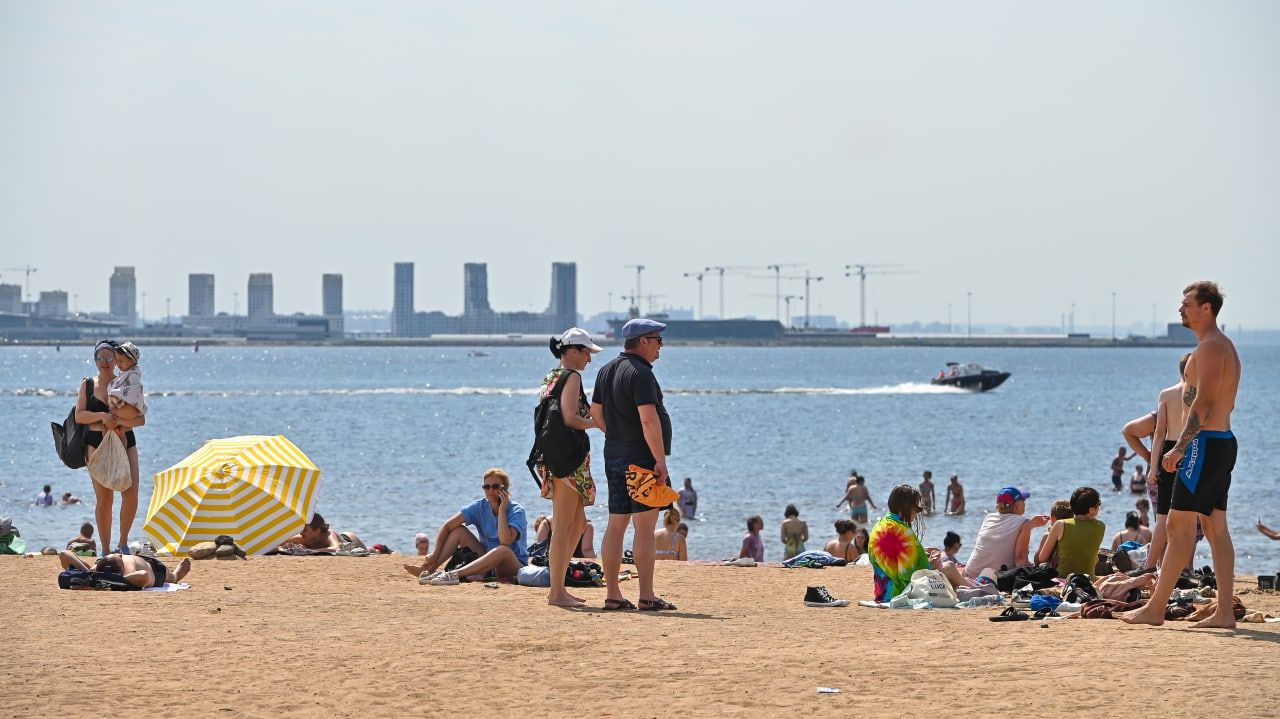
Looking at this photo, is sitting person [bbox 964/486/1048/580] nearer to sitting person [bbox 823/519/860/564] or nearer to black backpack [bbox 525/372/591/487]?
black backpack [bbox 525/372/591/487]

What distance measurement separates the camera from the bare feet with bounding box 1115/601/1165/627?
8.67 meters

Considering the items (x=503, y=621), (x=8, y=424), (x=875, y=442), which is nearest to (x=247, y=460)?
(x=503, y=621)

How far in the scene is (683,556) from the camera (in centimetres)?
1505

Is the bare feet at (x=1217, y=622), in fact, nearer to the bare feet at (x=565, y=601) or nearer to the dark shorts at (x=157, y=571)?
the bare feet at (x=565, y=601)

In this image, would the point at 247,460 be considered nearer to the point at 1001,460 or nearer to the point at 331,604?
the point at 331,604

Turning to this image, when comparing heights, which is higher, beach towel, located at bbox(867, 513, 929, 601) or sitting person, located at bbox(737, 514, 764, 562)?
beach towel, located at bbox(867, 513, 929, 601)

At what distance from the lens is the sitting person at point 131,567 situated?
10.1m

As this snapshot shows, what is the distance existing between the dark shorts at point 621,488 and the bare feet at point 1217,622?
2.95m

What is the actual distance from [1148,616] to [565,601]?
333cm

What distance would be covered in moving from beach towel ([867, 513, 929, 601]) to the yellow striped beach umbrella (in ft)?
16.6

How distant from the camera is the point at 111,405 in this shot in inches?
444

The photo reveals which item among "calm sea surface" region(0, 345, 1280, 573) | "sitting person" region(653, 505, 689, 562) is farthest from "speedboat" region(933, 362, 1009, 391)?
"sitting person" region(653, 505, 689, 562)

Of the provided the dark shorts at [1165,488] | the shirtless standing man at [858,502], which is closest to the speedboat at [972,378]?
the shirtless standing man at [858,502]

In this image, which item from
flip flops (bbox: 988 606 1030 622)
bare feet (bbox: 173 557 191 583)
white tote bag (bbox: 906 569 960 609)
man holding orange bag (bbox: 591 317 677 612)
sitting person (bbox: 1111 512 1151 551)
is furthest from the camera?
sitting person (bbox: 1111 512 1151 551)
